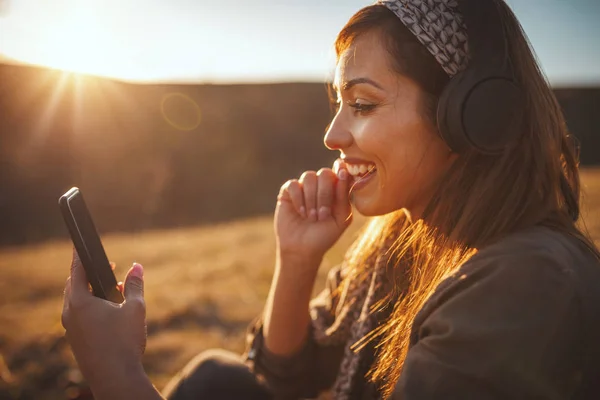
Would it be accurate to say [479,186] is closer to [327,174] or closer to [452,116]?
[452,116]

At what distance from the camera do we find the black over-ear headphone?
1410 mm

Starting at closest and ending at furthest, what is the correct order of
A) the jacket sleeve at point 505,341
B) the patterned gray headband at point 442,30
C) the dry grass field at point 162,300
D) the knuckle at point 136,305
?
the jacket sleeve at point 505,341, the knuckle at point 136,305, the patterned gray headband at point 442,30, the dry grass field at point 162,300

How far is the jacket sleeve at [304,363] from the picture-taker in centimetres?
217

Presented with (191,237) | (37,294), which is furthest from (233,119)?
(37,294)

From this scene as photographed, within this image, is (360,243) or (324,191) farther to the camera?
(360,243)

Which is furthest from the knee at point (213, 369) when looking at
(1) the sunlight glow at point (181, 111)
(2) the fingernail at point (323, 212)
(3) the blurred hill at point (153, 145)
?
(1) the sunlight glow at point (181, 111)

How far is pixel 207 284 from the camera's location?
5.25m

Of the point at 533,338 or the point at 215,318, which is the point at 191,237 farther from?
the point at 533,338

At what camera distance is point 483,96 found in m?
1.41

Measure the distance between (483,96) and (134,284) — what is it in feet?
4.29

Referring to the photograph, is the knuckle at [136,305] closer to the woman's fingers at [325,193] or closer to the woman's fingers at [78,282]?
the woman's fingers at [78,282]

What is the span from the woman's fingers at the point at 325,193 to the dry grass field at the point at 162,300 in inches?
45.6

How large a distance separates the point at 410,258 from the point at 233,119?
75.9ft

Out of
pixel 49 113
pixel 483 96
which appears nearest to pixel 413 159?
pixel 483 96
